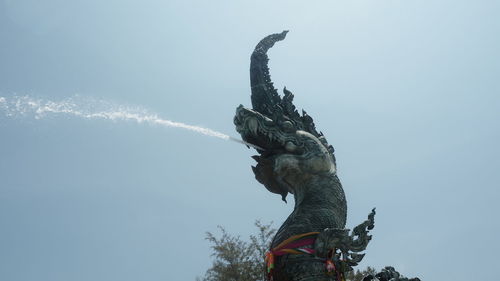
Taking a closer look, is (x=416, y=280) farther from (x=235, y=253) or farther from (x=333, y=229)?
(x=235, y=253)

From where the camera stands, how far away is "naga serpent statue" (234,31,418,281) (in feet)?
26.5

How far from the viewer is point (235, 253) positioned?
24344 mm

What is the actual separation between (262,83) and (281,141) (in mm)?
1599

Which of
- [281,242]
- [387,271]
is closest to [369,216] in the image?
[387,271]

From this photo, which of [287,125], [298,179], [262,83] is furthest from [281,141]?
[262,83]

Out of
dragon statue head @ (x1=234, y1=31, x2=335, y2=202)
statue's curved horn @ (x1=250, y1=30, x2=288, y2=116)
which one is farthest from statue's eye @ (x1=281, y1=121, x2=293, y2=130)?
statue's curved horn @ (x1=250, y1=30, x2=288, y2=116)

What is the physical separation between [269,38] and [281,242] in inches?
187

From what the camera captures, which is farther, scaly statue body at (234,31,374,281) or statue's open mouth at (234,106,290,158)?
statue's open mouth at (234,106,290,158)

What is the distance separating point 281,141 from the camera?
9359mm

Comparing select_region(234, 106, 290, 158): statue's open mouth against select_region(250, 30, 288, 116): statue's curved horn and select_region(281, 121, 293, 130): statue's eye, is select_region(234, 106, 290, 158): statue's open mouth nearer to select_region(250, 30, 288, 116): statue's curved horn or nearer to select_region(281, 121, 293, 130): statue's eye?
select_region(281, 121, 293, 130): statue's eye

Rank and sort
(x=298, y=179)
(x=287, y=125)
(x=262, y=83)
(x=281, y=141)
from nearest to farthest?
(x=298, y=179)
(x=281, y=141)
(x=287, y=125)
(x=262, y=83)

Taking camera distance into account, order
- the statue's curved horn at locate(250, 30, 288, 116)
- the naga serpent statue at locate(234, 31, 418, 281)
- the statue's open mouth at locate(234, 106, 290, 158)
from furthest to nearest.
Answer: the statue's curved horn at locate(250, 30, 288, 116)
the statue's open mouth at locate(234, 106, 290, 158)
the naga serpent statue at locate(234, 31, 418, 281)

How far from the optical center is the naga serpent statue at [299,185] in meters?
8.08

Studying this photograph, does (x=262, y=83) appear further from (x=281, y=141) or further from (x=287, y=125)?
(x=281, y=141)
